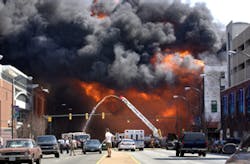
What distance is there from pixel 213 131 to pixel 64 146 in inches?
1691

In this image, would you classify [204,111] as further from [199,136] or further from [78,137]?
[199,136]

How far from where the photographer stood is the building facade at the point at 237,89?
74.6 m

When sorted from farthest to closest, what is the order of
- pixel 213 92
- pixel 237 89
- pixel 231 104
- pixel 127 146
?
1. pixel 213 92
2. pixel 231 104
3. pixel 237 89
4. pixel 127 146

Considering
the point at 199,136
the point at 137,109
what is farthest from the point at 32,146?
the point at 137,109

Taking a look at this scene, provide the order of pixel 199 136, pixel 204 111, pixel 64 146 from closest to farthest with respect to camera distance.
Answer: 1. pixel 199 136
2. pixel 64 146
3. pixel 204 111

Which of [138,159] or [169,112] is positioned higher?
[169,112]

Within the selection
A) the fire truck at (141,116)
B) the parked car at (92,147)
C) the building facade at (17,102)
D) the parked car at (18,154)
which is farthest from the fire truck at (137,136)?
the parked car at (18,154)

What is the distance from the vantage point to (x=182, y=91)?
4464 inches

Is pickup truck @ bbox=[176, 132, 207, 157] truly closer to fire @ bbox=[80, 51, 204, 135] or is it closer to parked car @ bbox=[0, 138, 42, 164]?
parked car @ bbox=[0, 138, 42, 164]

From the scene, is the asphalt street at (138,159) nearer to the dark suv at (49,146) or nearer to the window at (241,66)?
the dark suv at (49,146)

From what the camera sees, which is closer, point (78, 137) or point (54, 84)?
point (78, 137)

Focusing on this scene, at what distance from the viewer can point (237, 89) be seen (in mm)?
79312

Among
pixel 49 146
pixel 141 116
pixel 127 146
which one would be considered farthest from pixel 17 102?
pixel 49 146

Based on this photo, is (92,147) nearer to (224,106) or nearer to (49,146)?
(49,146)
